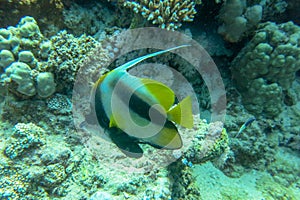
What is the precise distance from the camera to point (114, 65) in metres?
3.17

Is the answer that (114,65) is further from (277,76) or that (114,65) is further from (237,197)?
(277,76)

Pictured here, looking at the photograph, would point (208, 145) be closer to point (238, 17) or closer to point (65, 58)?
point (65, 58)

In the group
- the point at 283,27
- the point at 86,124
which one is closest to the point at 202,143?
the point at 86,124

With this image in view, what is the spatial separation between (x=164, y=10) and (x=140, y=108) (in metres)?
2.07

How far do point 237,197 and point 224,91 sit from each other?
1.71m

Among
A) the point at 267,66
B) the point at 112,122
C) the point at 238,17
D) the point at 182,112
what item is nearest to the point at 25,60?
the point at 112,122

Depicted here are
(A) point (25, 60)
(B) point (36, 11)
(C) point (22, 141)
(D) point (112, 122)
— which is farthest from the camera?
(B) point (36, 11)

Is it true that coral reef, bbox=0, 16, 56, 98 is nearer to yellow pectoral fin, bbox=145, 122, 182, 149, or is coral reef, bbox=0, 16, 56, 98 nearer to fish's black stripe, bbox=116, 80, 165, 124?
fish's black stripe, bbox=116, 80, 165, 124

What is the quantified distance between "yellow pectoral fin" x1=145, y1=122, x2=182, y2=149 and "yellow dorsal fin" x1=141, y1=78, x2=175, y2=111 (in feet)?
0.56

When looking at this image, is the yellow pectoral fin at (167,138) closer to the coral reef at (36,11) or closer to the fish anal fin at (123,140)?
the fish anal fin at (123,140)

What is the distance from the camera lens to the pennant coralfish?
5.44 feet

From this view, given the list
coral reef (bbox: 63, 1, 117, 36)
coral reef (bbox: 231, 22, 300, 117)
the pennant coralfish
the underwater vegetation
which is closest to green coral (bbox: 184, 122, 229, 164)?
the underwater vegetation

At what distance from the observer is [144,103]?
1.68 m

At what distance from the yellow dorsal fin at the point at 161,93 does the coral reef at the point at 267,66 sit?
9.16ft
